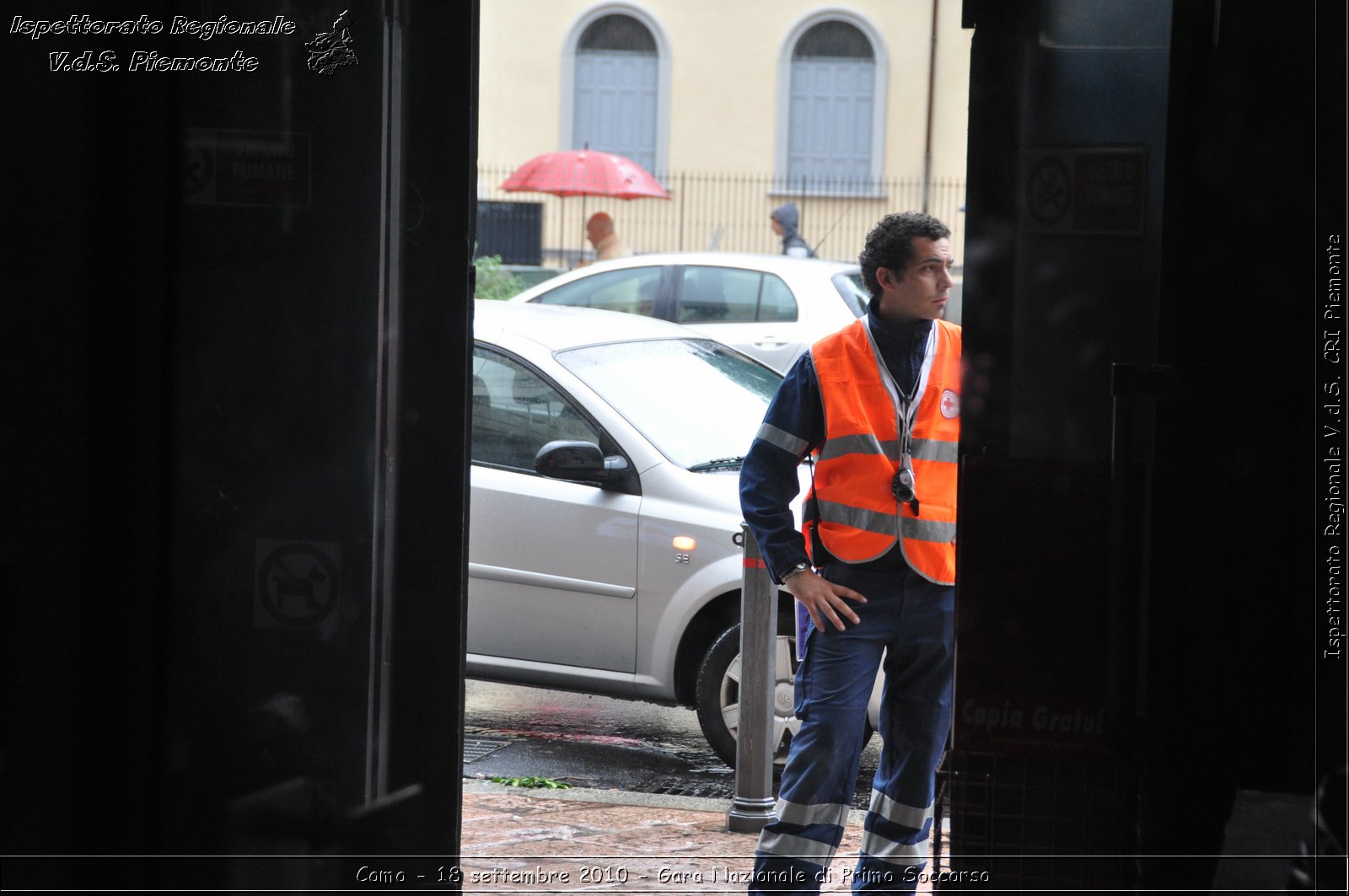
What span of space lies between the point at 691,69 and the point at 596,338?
1834 centimetres

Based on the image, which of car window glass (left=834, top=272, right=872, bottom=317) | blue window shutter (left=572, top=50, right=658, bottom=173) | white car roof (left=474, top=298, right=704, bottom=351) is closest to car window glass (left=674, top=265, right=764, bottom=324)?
car window glass (left=834, top=272, right=872, bottom=317)

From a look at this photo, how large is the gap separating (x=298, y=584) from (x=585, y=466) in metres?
2.41

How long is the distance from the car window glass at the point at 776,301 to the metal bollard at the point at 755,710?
5386 millimetres

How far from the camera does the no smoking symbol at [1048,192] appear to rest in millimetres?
2951

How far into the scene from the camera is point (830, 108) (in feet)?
78.5

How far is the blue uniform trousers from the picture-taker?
3766 millimetres

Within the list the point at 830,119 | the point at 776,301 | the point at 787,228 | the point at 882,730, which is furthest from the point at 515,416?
the point at 830,119

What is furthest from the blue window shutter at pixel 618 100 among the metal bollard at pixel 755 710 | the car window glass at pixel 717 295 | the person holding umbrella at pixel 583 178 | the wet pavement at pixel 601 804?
the metal bollard at pixel 755 710

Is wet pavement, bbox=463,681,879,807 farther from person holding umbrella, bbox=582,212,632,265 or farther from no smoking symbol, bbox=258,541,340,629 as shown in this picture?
person holding umbrella, bbox=582,212,632,265

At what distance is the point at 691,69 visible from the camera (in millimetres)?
23781

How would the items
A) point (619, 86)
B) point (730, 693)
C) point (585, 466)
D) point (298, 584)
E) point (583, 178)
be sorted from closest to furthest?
point (298, 584) → point (730, 693) → point (585, 466) → point (583, 178) → point (619, 86)

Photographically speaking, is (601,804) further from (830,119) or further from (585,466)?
(830,119)

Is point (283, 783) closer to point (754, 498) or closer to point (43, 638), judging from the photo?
point (43, 638)

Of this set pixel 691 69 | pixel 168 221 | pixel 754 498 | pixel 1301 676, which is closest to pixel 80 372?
pixel 168 221
